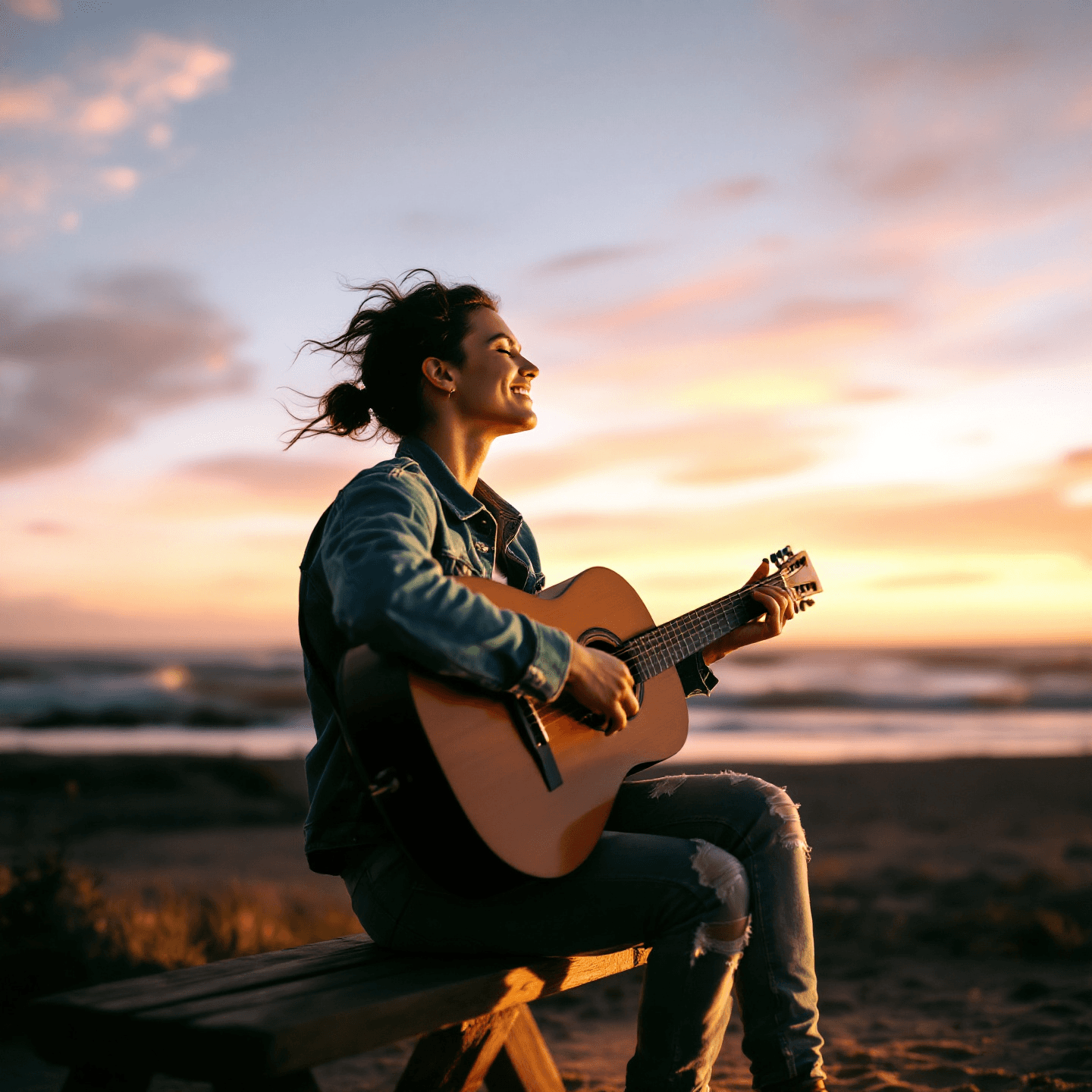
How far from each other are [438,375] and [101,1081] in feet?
5.80

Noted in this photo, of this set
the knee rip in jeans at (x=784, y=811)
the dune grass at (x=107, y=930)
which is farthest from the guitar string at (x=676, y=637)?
the dune grass at (x=107, y=930)

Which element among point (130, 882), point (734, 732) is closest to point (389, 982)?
point (130, 882)

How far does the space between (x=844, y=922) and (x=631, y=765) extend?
3.46m

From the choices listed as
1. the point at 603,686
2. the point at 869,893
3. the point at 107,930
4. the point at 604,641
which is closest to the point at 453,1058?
the point at 603,686

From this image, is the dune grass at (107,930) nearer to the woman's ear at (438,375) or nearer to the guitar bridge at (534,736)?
the guitar bridge at (534,736)

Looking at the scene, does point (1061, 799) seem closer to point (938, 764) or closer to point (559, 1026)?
point (938, 764)

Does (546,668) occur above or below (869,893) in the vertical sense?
above

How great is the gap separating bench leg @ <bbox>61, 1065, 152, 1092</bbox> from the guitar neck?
1405 mm

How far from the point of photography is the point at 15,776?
9.88 m

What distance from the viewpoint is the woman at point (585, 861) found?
1.97 m

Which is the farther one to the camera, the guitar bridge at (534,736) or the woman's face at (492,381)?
the woman's face at (492,381)

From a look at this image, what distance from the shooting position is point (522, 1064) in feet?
8.14

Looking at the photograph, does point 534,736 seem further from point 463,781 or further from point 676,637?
point 676,637

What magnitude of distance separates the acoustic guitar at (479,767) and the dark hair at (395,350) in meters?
0.75
